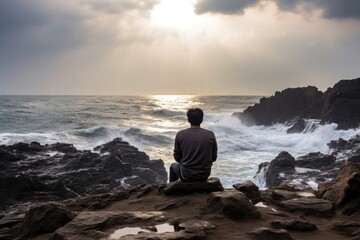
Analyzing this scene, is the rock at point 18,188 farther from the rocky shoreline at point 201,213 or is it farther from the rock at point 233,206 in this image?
the rock at point 233,206

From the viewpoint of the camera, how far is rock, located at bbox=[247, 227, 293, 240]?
5141 mm

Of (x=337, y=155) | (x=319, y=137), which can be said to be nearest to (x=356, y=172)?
(x=337, y=155)

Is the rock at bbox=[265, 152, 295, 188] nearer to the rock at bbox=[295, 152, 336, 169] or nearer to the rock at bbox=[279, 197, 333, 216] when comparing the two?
the rock at bbox=[295, 152, 336, 169]

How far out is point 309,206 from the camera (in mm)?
6855

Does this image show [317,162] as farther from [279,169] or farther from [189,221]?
[189,221]

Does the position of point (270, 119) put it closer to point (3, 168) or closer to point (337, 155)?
point (337, 155)

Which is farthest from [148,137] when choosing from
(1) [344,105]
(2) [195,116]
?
(2) [195,116]

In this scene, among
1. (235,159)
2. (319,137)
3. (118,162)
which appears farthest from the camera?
(319,137)

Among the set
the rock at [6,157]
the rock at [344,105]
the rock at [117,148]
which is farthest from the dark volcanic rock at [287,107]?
the rock at [6,157]

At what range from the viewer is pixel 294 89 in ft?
186

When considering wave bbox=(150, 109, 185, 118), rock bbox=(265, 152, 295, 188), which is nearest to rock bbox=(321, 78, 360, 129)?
rock bbox=(265, 152, 295, 188)

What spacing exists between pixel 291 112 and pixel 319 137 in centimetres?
1837

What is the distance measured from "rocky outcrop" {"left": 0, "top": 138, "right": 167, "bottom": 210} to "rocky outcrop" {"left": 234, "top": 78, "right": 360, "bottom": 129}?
21.9m

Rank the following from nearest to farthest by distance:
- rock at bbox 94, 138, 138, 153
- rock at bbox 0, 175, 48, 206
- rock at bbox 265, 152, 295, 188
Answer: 1. rock at bbox 0, 175, 48, 206
2. rock at bbox 265, 152, 295, 188
3. rock at bbox 94, 138, 138, 153
